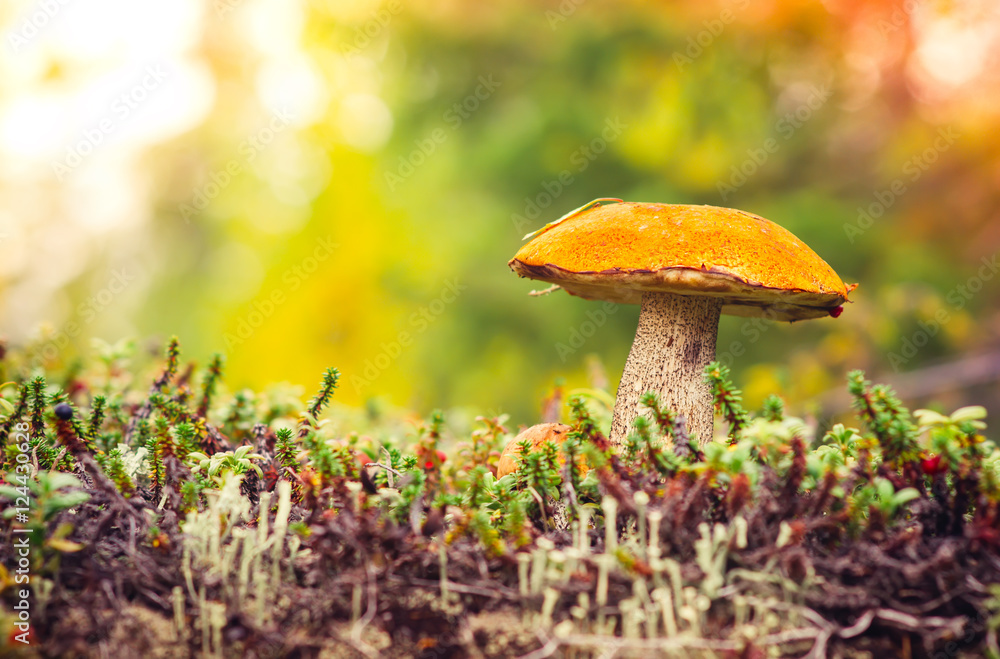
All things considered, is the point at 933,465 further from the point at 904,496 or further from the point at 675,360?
the point at 675,360

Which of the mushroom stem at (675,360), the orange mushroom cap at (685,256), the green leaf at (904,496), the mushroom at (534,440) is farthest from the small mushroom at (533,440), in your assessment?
the green leaf at (904,496)

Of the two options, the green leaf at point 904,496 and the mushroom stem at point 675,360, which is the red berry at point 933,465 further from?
the mushroom stem at point 675,360

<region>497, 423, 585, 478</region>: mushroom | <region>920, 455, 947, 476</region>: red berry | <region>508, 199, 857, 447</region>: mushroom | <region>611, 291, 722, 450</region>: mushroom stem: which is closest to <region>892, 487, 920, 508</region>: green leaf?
<region>920, 455, 947, 476</region>: red berry

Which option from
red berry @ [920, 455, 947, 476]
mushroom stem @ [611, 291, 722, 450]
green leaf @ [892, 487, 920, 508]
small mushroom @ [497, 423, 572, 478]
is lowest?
green leaf @ [892, 487, 920, 508]

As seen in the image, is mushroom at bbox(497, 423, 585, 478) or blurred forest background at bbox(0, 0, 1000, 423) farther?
blurred forest background at bbox(0, 0, 1000, 423)

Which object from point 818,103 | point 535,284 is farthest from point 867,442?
point 818,103

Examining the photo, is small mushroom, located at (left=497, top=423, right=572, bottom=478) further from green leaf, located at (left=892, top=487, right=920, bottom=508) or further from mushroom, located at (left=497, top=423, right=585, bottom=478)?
green leaf, located at (left=892, top=487, right=920, bottom=508)

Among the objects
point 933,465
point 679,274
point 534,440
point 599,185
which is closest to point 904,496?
point 933,465
